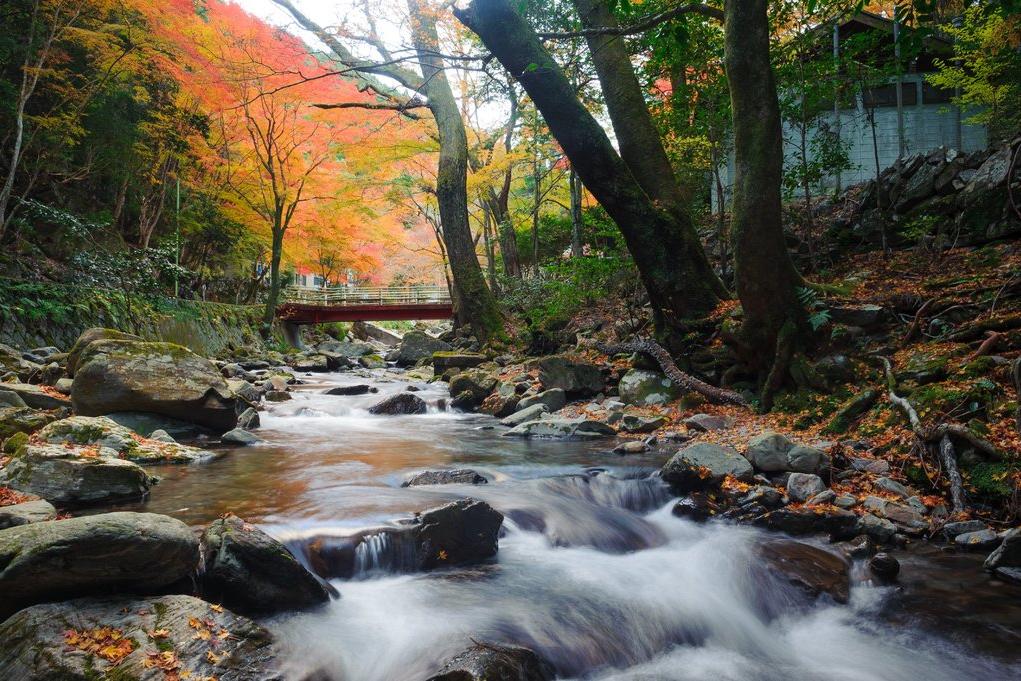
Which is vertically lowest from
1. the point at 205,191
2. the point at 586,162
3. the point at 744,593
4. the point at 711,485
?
the point at 744,593

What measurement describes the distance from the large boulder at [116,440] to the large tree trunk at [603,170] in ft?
19.9

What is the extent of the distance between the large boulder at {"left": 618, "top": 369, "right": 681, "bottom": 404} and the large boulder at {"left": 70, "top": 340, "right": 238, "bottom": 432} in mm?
5548

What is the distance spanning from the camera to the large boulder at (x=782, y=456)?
16.9 ft

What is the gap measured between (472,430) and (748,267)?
14.6 feet

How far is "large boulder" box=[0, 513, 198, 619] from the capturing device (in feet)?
8.70

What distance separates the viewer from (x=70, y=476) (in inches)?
175

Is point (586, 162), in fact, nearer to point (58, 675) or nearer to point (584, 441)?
point (584, 441)

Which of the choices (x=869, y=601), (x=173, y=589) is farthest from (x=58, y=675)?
(x=869, y=601)

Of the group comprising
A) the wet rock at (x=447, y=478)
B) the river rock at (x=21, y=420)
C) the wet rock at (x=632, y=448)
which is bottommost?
the wet rock at (x=632, y=448)

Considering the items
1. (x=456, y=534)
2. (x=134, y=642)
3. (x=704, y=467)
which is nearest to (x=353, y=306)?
(x=704, y=467)

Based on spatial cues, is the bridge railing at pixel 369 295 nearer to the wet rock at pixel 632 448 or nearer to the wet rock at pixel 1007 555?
the wet rock at pixel 632 448

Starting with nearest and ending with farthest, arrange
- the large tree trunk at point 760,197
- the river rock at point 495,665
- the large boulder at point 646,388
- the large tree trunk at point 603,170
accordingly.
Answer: the river rock at point 495,665 < the large tree trunk at point 760,197 < the large tree trunk at point 603,170 < the large boulder at point 646,388

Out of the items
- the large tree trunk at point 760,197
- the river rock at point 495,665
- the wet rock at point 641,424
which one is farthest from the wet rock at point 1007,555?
the wet rock at point 641,424

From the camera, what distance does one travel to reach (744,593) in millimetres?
4098
